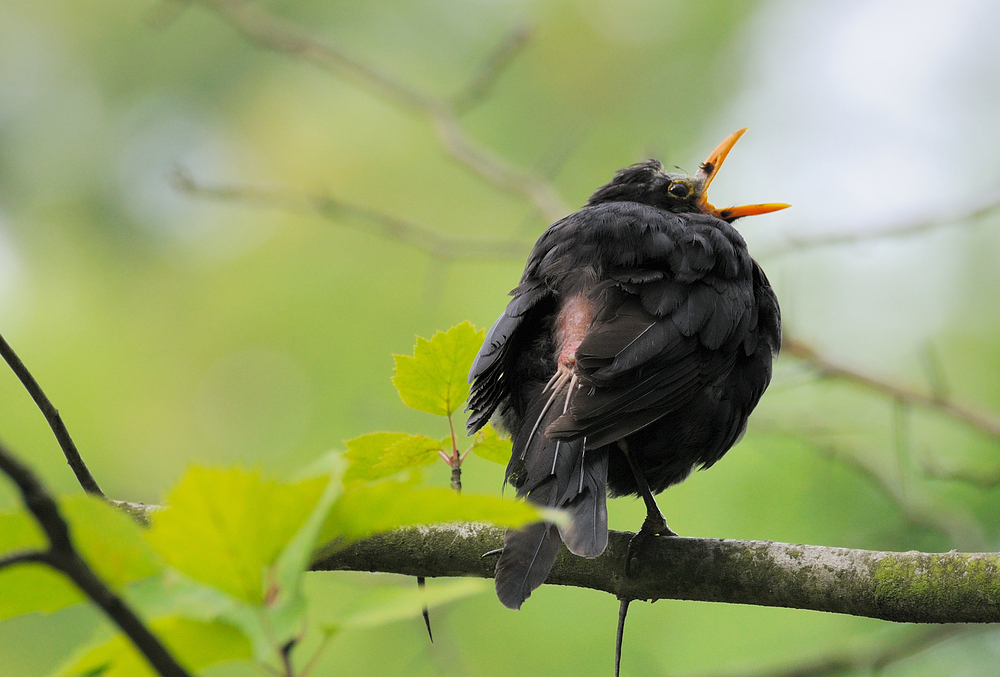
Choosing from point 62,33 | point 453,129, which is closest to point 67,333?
point 62,33

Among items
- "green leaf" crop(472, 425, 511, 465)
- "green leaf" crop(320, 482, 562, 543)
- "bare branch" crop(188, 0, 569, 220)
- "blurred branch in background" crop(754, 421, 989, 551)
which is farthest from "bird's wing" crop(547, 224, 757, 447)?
"bare branch" crop(188, 0, 569, 220)

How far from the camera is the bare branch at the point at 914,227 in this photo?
397 cm

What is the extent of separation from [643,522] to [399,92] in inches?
121

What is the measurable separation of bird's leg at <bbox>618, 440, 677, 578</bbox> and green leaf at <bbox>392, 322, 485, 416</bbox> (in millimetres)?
533

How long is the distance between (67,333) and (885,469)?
8491 millimetres

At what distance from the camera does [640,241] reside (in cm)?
269

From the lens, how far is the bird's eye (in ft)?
11.3

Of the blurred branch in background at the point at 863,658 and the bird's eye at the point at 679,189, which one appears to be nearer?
the bird's eye at the point at 679,189

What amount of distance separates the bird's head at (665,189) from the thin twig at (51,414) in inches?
92.5

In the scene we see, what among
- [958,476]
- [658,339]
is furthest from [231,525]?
[958,476]

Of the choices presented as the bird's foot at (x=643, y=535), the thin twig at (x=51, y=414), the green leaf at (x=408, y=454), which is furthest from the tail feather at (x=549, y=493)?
the thin twig at (x=51, y=414)

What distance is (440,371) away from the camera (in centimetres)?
194

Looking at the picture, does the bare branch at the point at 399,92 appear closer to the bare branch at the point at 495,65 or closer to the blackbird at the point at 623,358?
the bare branch at the point at 495,65

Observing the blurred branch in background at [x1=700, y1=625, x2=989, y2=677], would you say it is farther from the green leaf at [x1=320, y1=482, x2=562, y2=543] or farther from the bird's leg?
the green leaf at [x1=320, y1=482, x2=562, y2=543]
